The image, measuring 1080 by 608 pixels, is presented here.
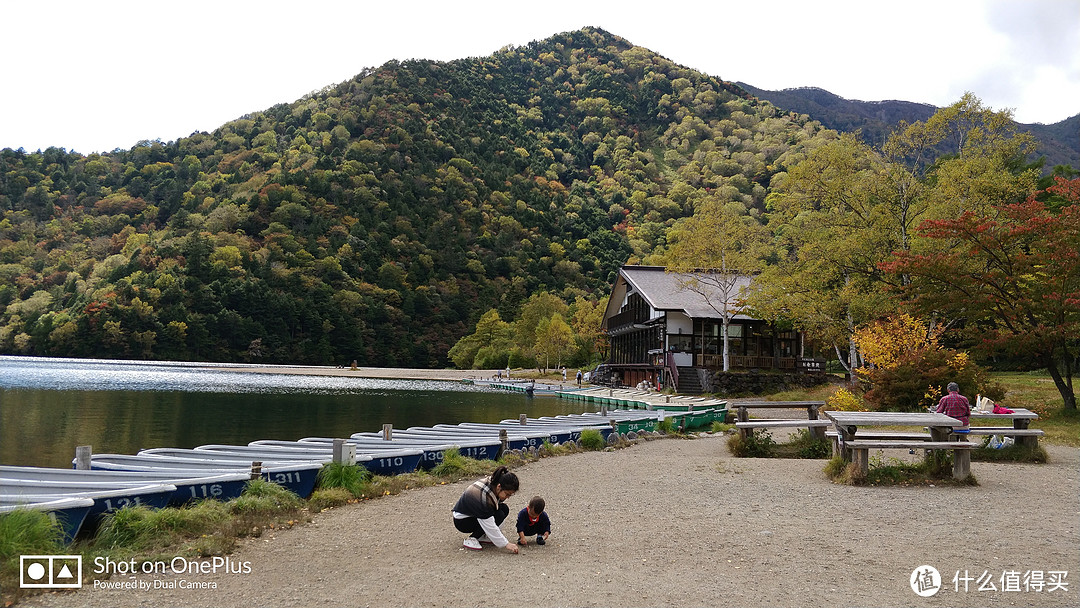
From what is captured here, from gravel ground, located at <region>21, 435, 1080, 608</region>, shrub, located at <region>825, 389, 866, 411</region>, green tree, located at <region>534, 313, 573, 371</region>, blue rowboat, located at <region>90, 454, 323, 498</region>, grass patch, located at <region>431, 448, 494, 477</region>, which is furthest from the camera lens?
green tree, located at <region>534, 313, 573, 371</region>

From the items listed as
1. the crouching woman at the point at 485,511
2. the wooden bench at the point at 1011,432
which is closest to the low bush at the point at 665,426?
the wooden bench at the point at 1011,432

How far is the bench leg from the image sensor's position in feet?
33.3

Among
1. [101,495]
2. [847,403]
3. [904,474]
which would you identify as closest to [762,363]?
[847,403]

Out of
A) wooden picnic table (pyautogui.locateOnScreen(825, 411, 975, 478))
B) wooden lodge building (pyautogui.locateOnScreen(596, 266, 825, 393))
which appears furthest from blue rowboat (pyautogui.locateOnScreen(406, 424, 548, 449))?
wooden lodge building (pyautogui.locateOnScreen(596, 266, 825, 393))

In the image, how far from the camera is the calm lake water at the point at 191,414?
59.6 feet

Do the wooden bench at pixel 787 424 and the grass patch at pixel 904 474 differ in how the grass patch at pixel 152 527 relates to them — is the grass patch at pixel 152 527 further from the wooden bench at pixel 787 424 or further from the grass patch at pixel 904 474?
the wooden bench at pixel 787 424

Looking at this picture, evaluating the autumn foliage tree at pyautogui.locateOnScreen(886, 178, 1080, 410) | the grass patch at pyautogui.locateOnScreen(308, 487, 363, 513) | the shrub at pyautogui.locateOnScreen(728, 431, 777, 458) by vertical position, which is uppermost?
the autumn foliage tree at pyautogui.locateOnScreen(886, 178, 1080, 410)

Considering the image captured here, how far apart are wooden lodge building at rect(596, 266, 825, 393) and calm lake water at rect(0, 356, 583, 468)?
6.80m

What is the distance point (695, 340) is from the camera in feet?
136

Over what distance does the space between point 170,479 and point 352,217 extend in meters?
106

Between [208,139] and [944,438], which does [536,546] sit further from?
[208,139]

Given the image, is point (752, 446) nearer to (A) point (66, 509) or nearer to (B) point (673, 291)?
(A) point (66, 509)

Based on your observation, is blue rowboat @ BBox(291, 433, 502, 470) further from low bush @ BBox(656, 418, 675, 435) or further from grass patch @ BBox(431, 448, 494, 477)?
low bush @ BBox(656, 418, 675, 435)

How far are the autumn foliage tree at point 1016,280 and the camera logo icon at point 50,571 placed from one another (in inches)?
783
